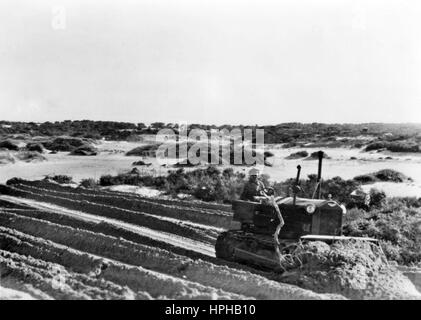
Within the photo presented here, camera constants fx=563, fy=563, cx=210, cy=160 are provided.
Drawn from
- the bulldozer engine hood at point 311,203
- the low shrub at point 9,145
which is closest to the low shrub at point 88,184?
the low shrub at point 9,145

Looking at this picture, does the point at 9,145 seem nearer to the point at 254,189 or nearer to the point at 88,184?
the point at 88,184

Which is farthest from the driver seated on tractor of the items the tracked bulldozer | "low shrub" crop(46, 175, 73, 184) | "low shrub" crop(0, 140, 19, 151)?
"low shrub" crop(0, 140, 19, 151)

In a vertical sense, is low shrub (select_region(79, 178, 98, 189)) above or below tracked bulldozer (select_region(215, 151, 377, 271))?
below

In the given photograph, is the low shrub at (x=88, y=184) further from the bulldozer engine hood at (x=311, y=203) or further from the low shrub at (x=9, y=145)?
the bulldozer engine hood at (x=311, y=203)

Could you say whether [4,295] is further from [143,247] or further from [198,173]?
[198,173]

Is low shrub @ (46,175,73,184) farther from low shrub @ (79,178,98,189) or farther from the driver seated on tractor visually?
the driver seated on tractor

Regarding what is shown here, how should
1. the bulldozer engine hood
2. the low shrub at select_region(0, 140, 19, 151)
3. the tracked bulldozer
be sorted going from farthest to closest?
the low shrub at select_region(0, 140, 19, 151) → the bulldozer engine hood → the tracked bulldozer

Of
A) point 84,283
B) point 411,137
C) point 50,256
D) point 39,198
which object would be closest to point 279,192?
point 39,198

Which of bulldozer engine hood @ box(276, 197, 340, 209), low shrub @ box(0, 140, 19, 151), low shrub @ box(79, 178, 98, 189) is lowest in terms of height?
low shrub @ box(79, 178, 98, 189)

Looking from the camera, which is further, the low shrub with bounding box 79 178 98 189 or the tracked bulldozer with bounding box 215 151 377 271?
the low shrub with bounding box 79 178 98 189
